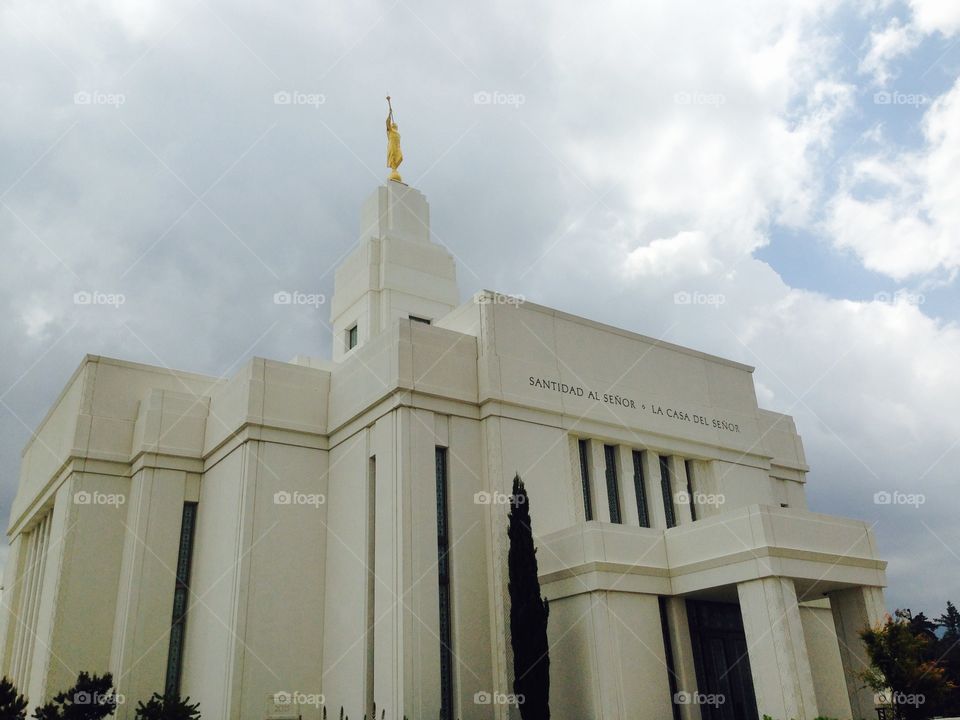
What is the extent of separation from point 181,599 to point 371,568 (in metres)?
7.31

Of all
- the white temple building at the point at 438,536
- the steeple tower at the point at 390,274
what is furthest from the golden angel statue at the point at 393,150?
the white temple building at the point at 438,536

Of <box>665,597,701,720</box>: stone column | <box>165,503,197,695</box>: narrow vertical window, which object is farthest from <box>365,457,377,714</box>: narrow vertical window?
<box>665,597,701,720</box>: stone column

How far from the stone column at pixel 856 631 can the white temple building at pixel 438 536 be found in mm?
62

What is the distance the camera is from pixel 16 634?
105ft

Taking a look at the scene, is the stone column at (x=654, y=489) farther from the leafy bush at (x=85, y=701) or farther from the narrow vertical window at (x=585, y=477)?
the leafy bush at (x=85, y=701)

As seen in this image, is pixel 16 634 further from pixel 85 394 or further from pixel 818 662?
pixel 818 662

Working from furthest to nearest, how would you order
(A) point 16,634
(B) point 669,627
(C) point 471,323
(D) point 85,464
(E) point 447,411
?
(A) point 16,634 < (D) point 85,464 < (C) point 471,323 < (E) point 447,411 < (B) point 669,627

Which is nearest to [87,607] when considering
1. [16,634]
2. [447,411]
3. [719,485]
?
[16,634]

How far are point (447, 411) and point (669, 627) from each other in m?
7.84

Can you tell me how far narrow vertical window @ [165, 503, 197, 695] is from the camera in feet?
80.8

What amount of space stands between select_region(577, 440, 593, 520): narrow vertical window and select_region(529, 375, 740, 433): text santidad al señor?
1.43m

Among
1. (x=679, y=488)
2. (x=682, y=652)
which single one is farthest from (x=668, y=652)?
(x=679, y=488)

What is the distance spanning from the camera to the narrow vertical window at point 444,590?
20.2m

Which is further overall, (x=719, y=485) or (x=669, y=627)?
(x=719, y=485)
